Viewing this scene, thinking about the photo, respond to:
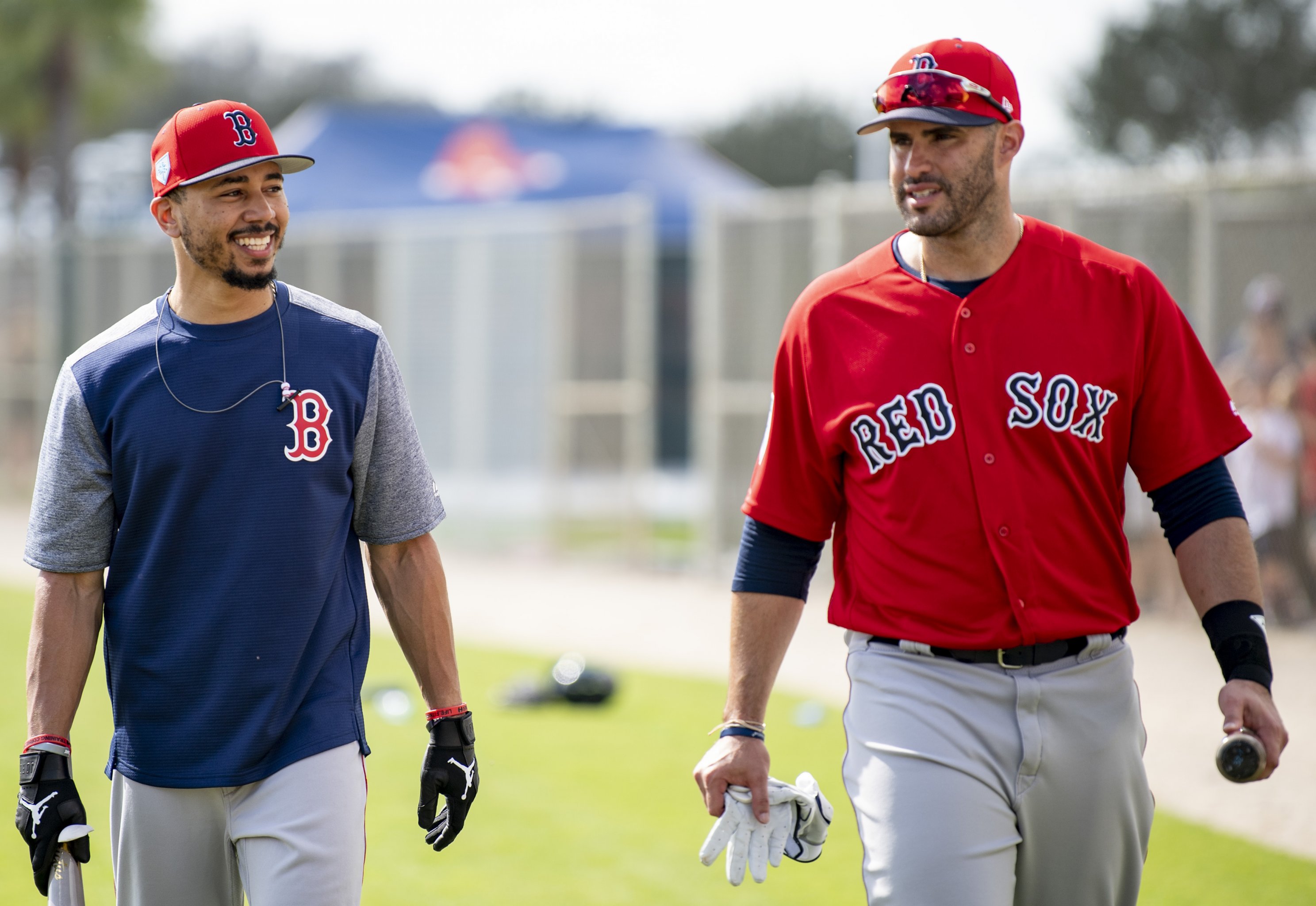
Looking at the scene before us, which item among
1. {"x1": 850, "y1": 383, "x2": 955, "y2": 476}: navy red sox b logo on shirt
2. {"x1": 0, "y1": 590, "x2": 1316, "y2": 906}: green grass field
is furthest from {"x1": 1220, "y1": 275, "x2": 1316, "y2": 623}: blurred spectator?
{"x1": 850, "y1": 383, "x2": 955, "y2": 476}: navy red sox b logo on shirt

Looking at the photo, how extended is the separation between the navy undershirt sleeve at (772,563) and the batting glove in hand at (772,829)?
0.43 m

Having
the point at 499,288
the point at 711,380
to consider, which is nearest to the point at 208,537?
the point at 711,380

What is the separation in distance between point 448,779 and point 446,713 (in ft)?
0.53

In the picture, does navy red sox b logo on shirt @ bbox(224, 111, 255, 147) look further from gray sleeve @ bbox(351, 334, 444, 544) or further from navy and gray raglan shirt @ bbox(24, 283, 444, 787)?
gray sleeve @ bbox(351, 334, 444, 544)

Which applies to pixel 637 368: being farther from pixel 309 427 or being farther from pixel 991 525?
pixel 991 525

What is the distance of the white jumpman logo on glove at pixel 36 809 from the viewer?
132 inches

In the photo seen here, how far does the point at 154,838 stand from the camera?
3.35m

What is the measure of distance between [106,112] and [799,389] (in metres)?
29.9

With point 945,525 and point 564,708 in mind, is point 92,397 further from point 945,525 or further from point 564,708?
point 564,708

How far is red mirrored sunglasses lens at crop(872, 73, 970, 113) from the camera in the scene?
3.31m

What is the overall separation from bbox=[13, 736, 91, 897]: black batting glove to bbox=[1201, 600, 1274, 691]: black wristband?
8.33 ft

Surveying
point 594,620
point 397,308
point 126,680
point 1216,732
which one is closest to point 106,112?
point 397,308

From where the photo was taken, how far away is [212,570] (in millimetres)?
3367

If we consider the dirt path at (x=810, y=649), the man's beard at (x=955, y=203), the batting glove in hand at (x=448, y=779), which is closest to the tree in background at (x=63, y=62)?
the dirt path at (x=810, y=649)
